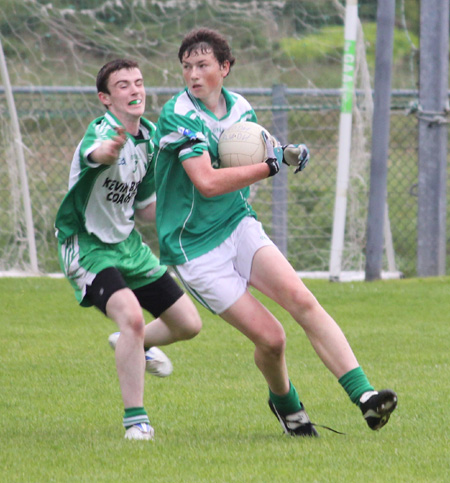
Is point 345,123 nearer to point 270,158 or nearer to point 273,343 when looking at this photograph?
point 270,158

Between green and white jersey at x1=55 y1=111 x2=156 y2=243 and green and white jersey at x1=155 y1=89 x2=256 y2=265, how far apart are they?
39cm

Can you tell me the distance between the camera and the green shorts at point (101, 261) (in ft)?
16.1

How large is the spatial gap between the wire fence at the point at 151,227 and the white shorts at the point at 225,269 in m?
5.57

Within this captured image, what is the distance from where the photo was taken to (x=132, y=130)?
5.12 metres

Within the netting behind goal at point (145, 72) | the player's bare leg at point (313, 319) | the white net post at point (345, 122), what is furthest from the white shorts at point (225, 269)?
the netting behind goal at point (145, 72)

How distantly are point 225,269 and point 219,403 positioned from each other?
115cm

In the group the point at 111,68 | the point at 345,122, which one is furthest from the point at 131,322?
the point at 345,122

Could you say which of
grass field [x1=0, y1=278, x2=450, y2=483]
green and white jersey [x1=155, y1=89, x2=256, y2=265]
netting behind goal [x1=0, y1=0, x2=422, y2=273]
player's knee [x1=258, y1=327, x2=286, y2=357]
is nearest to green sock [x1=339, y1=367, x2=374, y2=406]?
grass field [x1=0, y1=278, x2=450, y2=483]

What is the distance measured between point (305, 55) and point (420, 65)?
4.85 feet

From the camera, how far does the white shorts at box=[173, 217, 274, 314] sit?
456 cm

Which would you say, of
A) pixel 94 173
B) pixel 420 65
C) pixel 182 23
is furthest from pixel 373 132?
pixel 94 173

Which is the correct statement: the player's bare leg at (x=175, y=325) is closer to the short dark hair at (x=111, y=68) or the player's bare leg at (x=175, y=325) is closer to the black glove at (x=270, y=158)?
the black glove at (x=270, y=158)

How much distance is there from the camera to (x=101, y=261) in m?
4.93

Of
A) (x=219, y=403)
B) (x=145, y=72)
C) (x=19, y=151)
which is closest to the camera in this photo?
(x=219, y=403)
